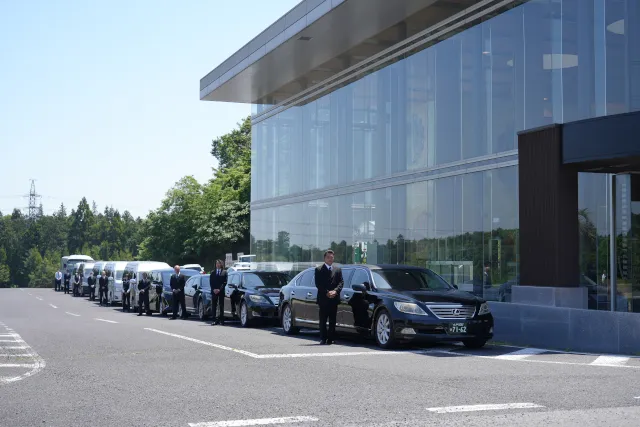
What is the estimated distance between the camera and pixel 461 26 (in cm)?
2677

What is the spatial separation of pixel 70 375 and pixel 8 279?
511ft

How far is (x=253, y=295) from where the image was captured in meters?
23.4

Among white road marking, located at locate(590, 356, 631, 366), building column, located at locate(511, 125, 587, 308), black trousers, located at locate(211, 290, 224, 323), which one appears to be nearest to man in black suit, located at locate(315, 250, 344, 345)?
building column, located at locate(511, 125, 587, 308)

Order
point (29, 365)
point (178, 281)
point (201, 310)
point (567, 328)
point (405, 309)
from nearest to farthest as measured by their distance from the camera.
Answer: point (29, 365)
point (405, 309)
point (567, 328)
point (201, 310)
point (178, 281)

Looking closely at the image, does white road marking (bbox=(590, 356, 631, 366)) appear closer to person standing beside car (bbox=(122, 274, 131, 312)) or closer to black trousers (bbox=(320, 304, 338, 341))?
black trousers (bbox=(320, 304, 338, 341))

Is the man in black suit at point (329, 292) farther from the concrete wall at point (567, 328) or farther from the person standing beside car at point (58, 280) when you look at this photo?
the person standing beside car at point (58, 280)

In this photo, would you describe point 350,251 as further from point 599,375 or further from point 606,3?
point 599,375

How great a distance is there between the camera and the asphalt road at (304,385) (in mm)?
8391

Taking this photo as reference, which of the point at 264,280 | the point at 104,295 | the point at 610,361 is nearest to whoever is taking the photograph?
the point at 610,361

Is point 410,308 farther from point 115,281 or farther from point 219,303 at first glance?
point 115,281

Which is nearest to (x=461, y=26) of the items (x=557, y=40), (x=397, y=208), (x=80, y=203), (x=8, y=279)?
(x=557, y=40)

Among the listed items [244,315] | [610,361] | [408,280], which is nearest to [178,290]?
[244,315]

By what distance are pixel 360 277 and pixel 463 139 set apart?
10.0 m

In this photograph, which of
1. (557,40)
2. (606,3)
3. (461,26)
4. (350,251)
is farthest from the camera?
(350,251)
